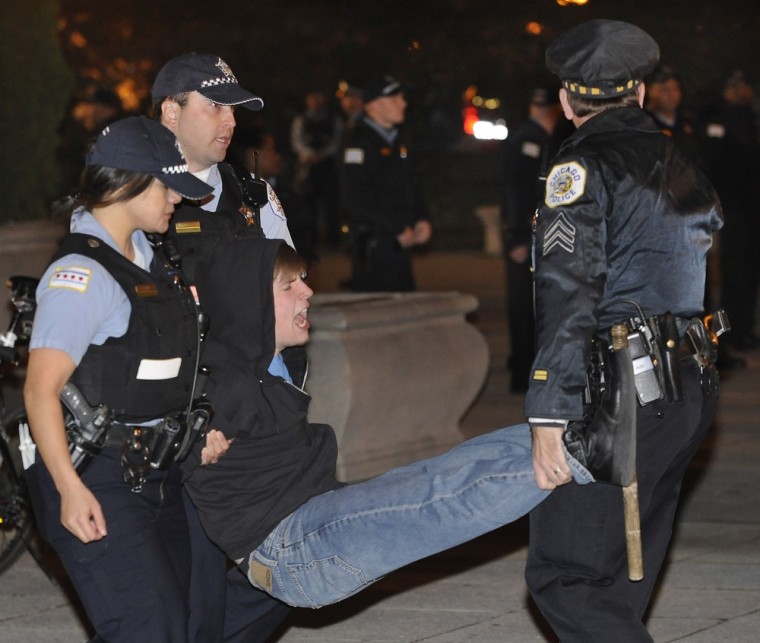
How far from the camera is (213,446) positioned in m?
4.22

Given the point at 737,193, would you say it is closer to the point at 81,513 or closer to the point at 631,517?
the point at 631,517

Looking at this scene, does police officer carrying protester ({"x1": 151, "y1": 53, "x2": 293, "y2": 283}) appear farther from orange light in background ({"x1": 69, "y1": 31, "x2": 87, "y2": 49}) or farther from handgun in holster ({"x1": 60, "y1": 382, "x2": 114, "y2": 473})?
orange light in background ({"x1": 69, "y1": 31, "x2": 87, "y2": 49})

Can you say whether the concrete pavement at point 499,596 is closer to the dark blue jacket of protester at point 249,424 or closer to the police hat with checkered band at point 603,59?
the dark blue jacket of protester at point 249,424

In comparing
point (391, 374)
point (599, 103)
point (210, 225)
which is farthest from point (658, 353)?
point (391, 374)

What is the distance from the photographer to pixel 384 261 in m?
10.0

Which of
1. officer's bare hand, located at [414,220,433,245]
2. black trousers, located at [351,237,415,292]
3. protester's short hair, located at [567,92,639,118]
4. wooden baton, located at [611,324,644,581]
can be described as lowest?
black trousers, located at [351,237,415,292]

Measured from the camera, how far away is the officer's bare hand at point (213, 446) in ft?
13.8

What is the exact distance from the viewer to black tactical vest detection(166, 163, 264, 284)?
15.1ft

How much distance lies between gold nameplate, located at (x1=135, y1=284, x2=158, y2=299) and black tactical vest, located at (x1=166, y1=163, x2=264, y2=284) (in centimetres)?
39

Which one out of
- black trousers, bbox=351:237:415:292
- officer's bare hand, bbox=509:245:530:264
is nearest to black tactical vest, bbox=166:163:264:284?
black trousers, bbox=351:237:415:292

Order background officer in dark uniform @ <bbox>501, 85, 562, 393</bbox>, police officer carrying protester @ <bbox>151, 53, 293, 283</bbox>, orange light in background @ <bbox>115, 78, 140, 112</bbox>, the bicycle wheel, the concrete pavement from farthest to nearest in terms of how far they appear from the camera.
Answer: orange light in background @ <bbox>115, 78, 140, 112</bbox>, background officer in dark uniform @ <bbox>501, 85, 562, 393</bbox>, the bicycle wheel, the concrete pavement, police officer carrying protester @ <bbox>151, 53, 293, 283</bbox>

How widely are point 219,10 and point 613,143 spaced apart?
71.4ft

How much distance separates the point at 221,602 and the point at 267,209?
53.2 inches

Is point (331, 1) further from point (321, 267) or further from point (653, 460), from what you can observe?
point (653, 460)
